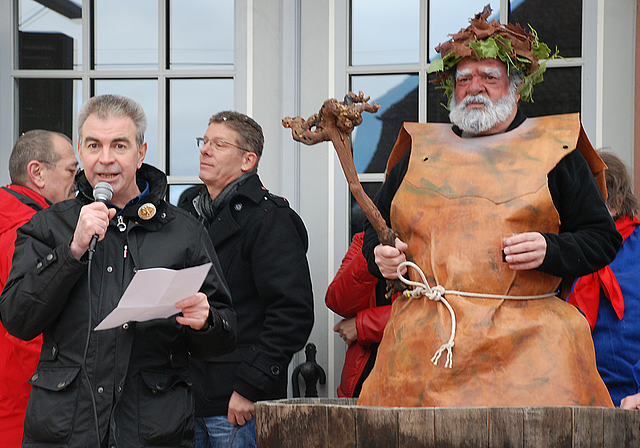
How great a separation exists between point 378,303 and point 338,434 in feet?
4.36

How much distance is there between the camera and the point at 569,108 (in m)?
3.17

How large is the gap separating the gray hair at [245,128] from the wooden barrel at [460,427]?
1489 mm

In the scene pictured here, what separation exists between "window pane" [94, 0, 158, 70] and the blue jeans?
178cm

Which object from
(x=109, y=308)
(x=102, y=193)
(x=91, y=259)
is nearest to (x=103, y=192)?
(x=102, y=193)

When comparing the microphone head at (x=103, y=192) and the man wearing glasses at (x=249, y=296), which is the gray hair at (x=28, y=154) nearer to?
the man wearing glasses at (x=249, y=296)

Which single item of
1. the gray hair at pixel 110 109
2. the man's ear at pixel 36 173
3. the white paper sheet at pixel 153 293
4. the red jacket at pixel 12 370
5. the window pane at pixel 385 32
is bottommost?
the red jacket at pixel 12 370

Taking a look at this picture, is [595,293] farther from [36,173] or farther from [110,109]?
[36,173]

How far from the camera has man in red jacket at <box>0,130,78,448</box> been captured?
8.30 ft

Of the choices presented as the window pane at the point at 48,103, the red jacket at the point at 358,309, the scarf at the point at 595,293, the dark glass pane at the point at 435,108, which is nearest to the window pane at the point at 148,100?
the window pane at the point at 48,103

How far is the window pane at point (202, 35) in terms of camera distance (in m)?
3.43

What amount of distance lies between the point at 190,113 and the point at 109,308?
69.8 inches

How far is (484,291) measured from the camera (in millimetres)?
2000

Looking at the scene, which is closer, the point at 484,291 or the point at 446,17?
the point at 484,291

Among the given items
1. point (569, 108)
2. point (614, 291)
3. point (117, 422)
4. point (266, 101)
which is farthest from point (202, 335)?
point (569, 108)
